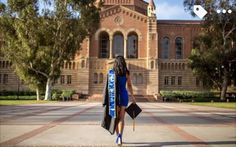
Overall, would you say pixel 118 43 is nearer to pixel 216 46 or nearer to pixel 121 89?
pixel 216 46

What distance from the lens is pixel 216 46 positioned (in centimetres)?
4775

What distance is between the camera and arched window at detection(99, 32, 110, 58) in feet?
204

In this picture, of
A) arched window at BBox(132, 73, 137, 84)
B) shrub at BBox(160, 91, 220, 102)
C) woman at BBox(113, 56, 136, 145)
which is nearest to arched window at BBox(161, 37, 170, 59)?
arched window at BBox(132, 73, 137, 84)

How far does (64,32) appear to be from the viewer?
40.4m

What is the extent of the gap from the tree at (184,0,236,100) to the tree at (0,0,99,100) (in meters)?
14.0

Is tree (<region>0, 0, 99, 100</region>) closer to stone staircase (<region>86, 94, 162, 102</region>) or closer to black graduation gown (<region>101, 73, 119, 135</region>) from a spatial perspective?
stone staircase (<region>86, 94, 162, 102</region>)

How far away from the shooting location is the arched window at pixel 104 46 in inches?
2445

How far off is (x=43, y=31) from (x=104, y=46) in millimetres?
23914

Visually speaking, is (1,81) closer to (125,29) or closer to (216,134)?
(125,29)

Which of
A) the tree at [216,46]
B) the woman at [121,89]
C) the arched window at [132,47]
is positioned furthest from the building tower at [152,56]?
the woman at [121,89]

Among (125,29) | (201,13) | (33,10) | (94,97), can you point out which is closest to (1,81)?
(94,97)

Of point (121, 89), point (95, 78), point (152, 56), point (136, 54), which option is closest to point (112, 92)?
point (121, 89)

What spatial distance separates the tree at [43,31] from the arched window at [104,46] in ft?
66.5

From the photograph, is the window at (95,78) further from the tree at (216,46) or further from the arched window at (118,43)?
the tree at (216,46)
